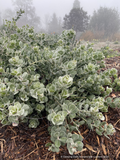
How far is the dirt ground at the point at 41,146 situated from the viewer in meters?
1.04

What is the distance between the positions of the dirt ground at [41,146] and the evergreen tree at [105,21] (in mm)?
25292

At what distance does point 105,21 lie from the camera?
24.0 m

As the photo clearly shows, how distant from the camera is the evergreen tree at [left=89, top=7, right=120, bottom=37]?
23.4 meters

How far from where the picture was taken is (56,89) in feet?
3.08

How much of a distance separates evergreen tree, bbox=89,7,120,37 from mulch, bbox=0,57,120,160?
25.3m

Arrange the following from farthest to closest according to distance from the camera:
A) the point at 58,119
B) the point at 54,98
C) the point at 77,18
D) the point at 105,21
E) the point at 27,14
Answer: the point at 27,14
the point at 105,21
the point at 77,18
the point at 54,98
the point at 58,119

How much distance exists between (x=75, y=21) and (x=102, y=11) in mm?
10375

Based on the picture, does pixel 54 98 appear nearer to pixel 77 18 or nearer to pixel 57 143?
pixel 57 143

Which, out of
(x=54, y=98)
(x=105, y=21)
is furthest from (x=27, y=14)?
(x=54, y=98)

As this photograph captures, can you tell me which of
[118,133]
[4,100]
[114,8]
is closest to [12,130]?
[4,100]

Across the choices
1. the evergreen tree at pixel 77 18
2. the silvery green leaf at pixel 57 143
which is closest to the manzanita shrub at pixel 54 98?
the silvery green leaf at pixel 57 143

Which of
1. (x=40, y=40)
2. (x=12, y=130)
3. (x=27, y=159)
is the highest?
(x=40, y=40)

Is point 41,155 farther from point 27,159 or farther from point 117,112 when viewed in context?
point 117,112

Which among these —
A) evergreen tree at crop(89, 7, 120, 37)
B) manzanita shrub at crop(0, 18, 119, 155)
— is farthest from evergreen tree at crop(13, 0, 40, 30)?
manzanita shrub at crop(0, 18, 119, 155)
